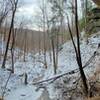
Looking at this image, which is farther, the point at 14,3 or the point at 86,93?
the point at 14,3

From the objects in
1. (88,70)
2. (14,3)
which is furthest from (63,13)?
(14,3)

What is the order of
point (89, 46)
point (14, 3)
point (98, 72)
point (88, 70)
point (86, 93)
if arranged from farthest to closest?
point (89, 46) → point (14, 3) → point (88, 70) → point (98, 72) → point (86, 93)

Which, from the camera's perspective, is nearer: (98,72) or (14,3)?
(98,72)

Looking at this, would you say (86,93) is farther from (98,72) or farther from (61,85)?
(61,85)

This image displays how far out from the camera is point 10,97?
22578 millimetres

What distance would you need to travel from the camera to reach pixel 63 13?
83.0 ft

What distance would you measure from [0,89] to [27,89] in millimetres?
3254

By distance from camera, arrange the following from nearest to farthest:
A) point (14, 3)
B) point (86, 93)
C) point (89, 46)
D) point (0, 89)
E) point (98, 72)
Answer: point (86, 93), point (98, 72), point (0, 89), point (14, 3), point (89, 46)

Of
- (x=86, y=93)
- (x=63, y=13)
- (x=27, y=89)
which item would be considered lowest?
(x=27, y=89)

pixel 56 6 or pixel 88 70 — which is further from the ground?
pixel 56 6

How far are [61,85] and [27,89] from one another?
11.0ft

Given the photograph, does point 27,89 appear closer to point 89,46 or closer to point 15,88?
point 15,88

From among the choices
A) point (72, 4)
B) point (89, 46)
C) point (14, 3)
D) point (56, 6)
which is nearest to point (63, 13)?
point (56, 6)

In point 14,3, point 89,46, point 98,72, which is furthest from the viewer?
point 89,46
